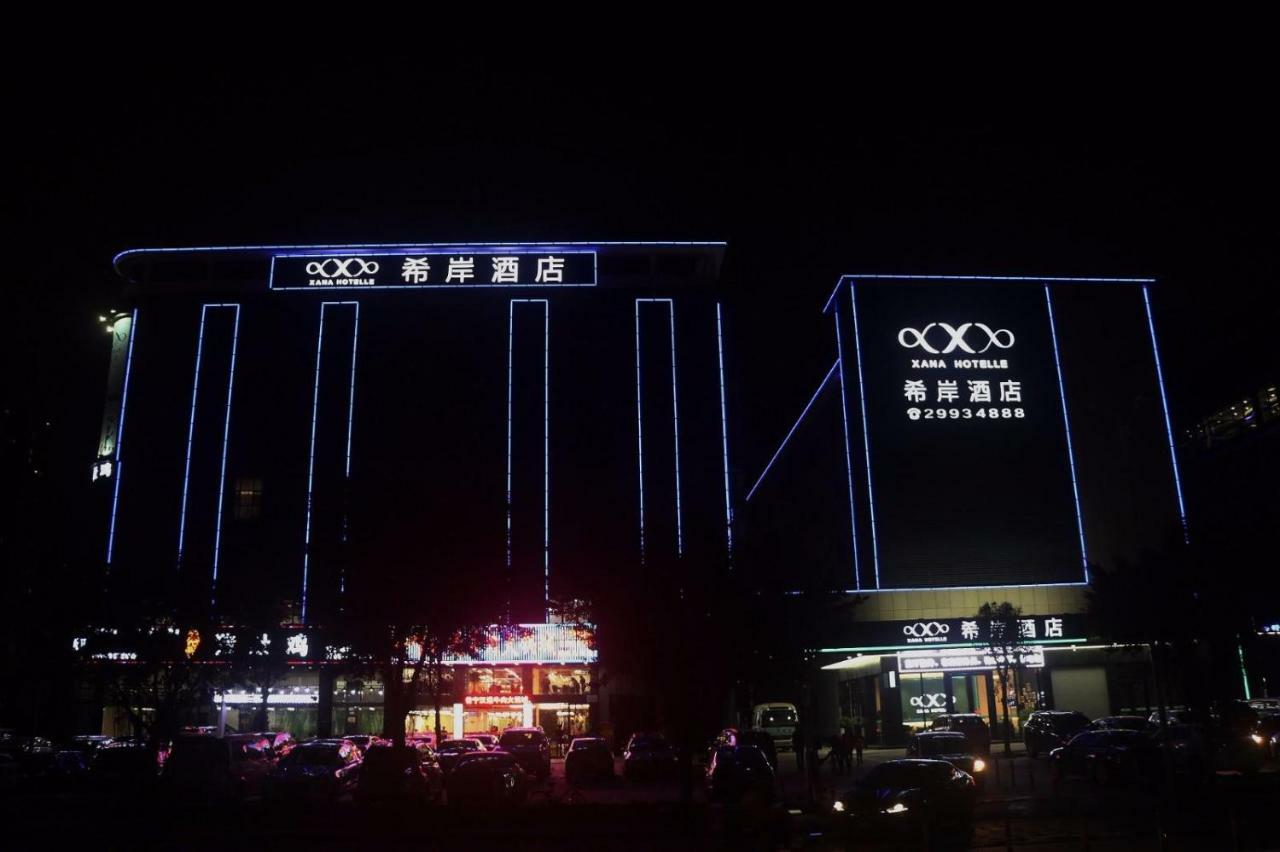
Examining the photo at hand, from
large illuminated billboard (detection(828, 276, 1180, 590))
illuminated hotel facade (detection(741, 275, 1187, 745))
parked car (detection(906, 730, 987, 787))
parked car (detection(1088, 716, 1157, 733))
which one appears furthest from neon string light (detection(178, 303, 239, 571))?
parked car (detection(1088, 716, 1157, 733))

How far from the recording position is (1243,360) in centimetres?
5622

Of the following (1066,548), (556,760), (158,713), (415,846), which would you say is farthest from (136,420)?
(1066,548)

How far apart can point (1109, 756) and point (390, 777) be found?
19995 millimetres

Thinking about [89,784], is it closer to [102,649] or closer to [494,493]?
[102,649]

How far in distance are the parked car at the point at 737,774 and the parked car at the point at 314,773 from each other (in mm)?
10015

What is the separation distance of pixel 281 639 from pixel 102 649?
870 cm

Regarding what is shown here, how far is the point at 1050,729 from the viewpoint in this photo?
36.9 meters

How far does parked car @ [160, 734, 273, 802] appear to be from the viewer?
24750 mm

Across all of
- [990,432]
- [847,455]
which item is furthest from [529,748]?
[990,432]

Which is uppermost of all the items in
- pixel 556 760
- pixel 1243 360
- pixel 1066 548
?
pixel 1243 360

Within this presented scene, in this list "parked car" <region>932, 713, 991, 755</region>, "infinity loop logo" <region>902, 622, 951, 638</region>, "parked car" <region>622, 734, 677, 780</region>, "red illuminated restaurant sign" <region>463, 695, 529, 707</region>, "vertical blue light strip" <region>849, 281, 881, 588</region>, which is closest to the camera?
"parked car" <region>622, 734, 677, 780</region>

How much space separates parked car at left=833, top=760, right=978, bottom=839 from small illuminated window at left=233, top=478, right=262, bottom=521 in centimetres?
4475

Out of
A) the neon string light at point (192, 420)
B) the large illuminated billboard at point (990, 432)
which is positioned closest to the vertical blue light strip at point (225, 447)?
the neon string light at point (192, 420)

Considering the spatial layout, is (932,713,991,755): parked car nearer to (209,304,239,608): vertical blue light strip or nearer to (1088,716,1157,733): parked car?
(1088,716,1157,733): parked car
